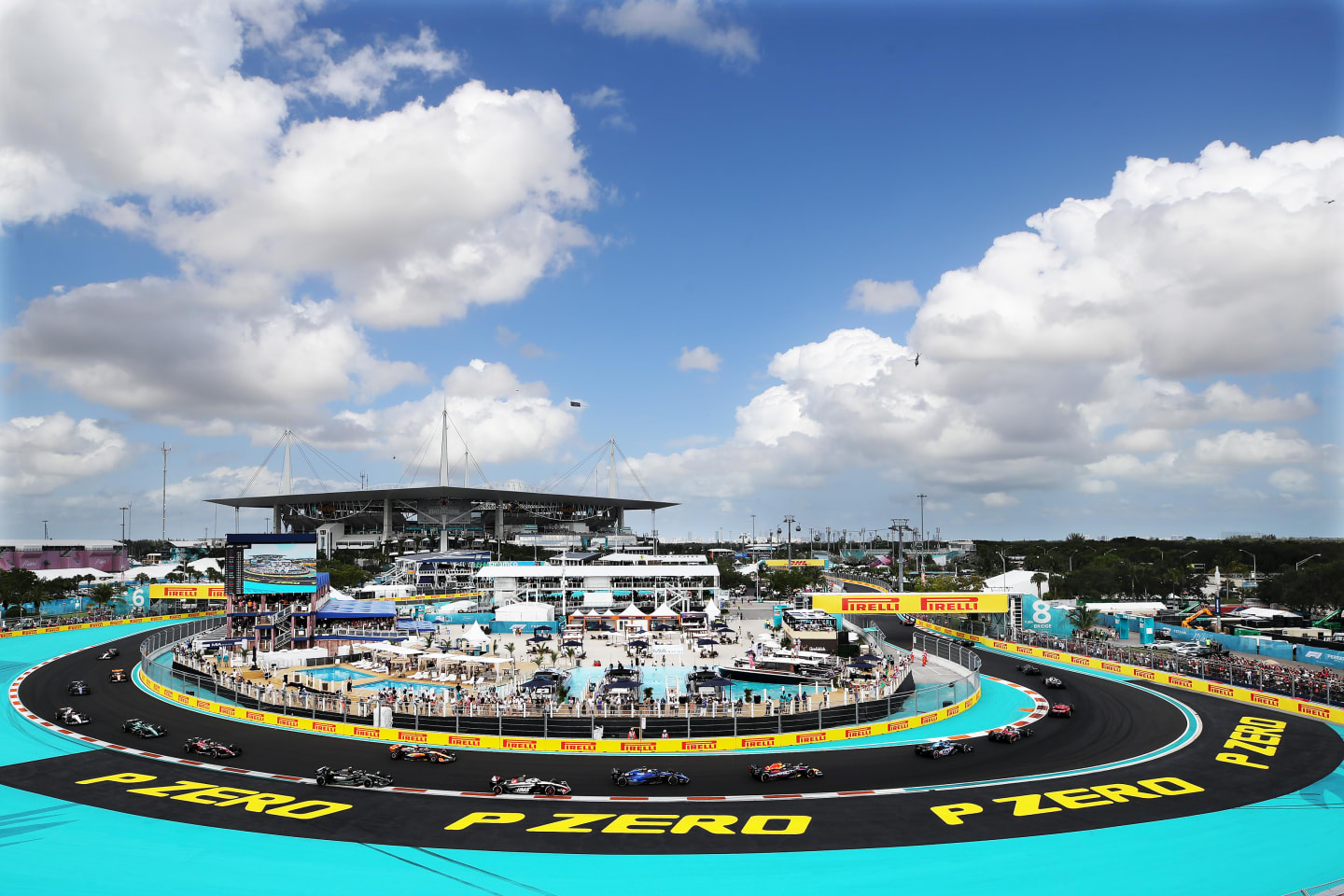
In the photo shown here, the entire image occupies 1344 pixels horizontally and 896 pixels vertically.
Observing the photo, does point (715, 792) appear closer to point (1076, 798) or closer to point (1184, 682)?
point (1076, 798)

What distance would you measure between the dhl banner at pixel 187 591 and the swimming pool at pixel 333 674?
1494 inches

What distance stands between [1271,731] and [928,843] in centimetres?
2437

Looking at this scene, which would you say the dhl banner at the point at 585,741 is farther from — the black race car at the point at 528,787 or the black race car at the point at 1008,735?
the black race car at the point at 528,787

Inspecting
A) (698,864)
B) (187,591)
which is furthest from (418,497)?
(698,864)

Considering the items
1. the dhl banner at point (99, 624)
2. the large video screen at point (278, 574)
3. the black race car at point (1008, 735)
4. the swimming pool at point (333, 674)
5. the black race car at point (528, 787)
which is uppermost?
the large video screen at point (278, 574)

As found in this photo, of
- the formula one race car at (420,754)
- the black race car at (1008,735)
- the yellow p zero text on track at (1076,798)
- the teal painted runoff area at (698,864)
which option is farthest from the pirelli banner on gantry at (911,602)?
the formula one race car at (420,754)

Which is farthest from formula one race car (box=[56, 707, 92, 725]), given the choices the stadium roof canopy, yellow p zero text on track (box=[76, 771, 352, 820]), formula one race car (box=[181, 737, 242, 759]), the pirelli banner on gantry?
the stadium roof canopy

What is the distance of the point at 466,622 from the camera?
270ft

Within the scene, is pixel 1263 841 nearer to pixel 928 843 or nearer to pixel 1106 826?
pixel 1106 826

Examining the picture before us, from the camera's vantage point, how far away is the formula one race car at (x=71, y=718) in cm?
3831

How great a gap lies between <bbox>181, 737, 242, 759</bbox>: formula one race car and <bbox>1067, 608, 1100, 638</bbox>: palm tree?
64.3 m

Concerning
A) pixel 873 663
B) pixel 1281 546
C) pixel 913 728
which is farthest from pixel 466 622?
pixel 1281 546

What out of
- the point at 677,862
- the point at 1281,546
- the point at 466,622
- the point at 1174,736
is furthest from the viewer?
the point at 1281,546

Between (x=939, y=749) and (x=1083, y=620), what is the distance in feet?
147
